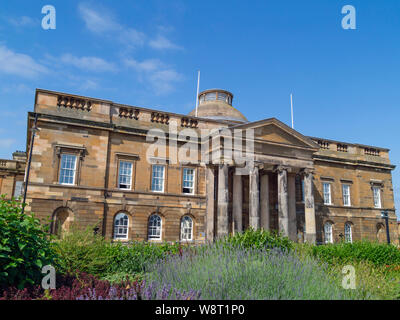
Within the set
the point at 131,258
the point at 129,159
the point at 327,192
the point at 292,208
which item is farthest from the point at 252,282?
the point at 327,192

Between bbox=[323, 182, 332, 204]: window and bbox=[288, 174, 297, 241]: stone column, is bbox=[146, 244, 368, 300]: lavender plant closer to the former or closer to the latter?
bbox=[288, 174, 297, 241]: stone column

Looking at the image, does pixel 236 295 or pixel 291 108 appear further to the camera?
pixel 291 108

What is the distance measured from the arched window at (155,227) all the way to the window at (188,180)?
9.59ft

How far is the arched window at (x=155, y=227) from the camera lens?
21.6m

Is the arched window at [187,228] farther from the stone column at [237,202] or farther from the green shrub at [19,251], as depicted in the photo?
the green shrub at [19,251]

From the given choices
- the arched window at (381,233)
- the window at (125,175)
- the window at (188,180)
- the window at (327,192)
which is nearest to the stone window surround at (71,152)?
the window at (125,175)

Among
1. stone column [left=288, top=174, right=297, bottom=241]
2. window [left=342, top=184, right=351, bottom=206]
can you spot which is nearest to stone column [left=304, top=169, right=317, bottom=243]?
stone column [left=288, top=174, right=297, bottom=241]

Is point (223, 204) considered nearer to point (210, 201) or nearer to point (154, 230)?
point (210, 201)

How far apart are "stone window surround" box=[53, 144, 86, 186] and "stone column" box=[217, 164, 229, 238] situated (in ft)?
31.1

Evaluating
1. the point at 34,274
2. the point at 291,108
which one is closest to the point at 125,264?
the point at 34,274

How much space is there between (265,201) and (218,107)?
1367 centimetres

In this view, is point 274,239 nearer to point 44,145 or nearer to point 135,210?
point 135,210

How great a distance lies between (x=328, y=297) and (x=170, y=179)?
16.9 metres
